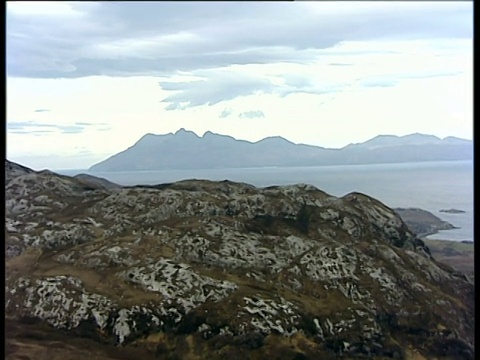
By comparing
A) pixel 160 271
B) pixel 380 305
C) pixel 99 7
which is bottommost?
pixel 380 305

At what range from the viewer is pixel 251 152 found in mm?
1908

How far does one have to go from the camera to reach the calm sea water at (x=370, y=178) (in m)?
1.88

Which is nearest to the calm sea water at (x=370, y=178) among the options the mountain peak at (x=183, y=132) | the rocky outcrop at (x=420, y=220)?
the rocky outcrop at (x=420, y=220)

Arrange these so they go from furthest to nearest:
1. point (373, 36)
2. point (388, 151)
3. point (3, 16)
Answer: point (388, 151), point (373, 36), point (3, 16)

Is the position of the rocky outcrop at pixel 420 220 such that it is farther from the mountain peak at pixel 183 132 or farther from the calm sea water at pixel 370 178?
the mountain peak at pixel 183 132

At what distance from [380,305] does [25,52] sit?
1.28 m

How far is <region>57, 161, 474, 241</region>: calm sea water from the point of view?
188cm

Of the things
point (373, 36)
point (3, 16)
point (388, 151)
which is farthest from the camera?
point (388, 151)

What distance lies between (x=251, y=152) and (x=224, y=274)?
0.38m

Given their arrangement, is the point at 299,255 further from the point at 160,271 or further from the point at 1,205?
the point at 1,205

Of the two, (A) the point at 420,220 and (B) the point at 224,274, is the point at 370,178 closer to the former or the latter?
(A) the point at 420,220

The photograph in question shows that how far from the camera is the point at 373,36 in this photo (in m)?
1.78

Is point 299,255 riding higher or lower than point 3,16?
lower

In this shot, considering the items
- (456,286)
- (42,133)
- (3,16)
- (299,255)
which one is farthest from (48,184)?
(456,286)
